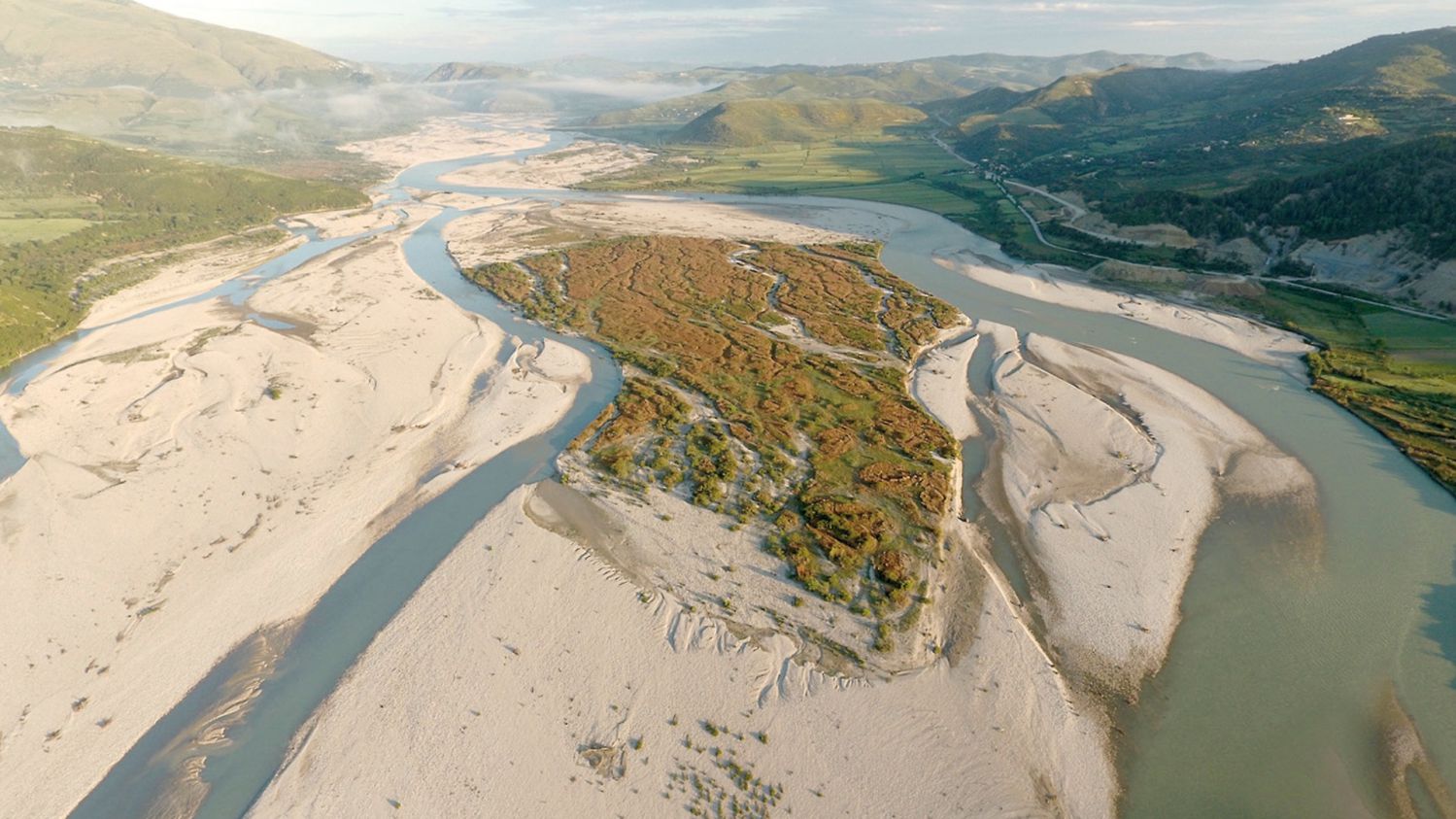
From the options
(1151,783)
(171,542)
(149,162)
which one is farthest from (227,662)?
(149,162)

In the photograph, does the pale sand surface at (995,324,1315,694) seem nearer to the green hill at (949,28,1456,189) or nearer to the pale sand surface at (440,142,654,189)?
the green hill at (949,28,1456,189)

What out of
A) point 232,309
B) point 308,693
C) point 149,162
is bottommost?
point 308,693

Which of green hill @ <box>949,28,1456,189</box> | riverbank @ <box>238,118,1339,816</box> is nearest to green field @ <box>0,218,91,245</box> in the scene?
riverbank @ <box>238,118,1339,816</box>

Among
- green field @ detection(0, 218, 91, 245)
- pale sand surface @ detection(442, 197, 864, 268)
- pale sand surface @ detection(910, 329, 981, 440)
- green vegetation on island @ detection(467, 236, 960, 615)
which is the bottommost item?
pale sand surface @ detection(910, 329, 981, 440)

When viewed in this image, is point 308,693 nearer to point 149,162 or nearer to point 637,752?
point 637,752

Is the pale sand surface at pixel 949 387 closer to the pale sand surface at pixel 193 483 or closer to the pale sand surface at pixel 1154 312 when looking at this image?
the pale sand surface at pixel 1154 312

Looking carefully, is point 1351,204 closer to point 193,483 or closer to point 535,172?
point 193,483

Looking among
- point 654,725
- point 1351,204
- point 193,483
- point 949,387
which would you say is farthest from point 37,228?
point 1351,204
